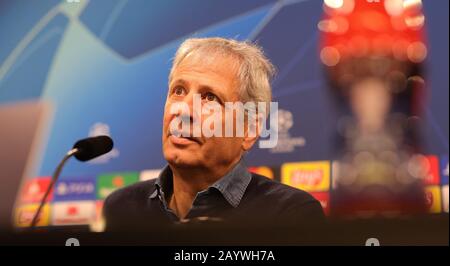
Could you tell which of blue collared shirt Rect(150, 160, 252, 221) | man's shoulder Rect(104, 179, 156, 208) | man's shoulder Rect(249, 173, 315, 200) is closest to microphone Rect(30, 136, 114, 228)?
man's shoulder Rect(104, 179, 156, 208)

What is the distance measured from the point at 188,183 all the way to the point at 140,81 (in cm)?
43

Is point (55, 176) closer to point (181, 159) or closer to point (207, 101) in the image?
point (181, 159)

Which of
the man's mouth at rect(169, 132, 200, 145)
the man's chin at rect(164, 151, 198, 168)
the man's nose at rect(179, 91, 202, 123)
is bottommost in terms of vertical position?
the man's chin at rect(164, 151, 198, 168)

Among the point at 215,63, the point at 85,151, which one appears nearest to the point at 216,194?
the point at 215,63

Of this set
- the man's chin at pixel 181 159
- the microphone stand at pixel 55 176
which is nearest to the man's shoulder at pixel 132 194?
the man's chin at pixel 181 159

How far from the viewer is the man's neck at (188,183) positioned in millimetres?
2205

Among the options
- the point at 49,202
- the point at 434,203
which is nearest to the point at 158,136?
the point at 49,202

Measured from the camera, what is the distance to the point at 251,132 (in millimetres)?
2205

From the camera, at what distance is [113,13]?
8.22 feet

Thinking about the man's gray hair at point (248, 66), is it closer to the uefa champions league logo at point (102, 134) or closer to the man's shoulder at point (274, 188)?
the man's shoulder at point (274, 188)

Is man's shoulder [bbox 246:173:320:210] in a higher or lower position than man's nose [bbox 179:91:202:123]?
lower

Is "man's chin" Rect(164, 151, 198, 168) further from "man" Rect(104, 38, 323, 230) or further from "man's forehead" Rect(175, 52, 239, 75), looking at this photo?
"man's forehead" Rect(175, 52, 239, 75)

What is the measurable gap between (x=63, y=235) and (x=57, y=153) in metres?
0.30

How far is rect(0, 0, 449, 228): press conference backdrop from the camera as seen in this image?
2.09 m
